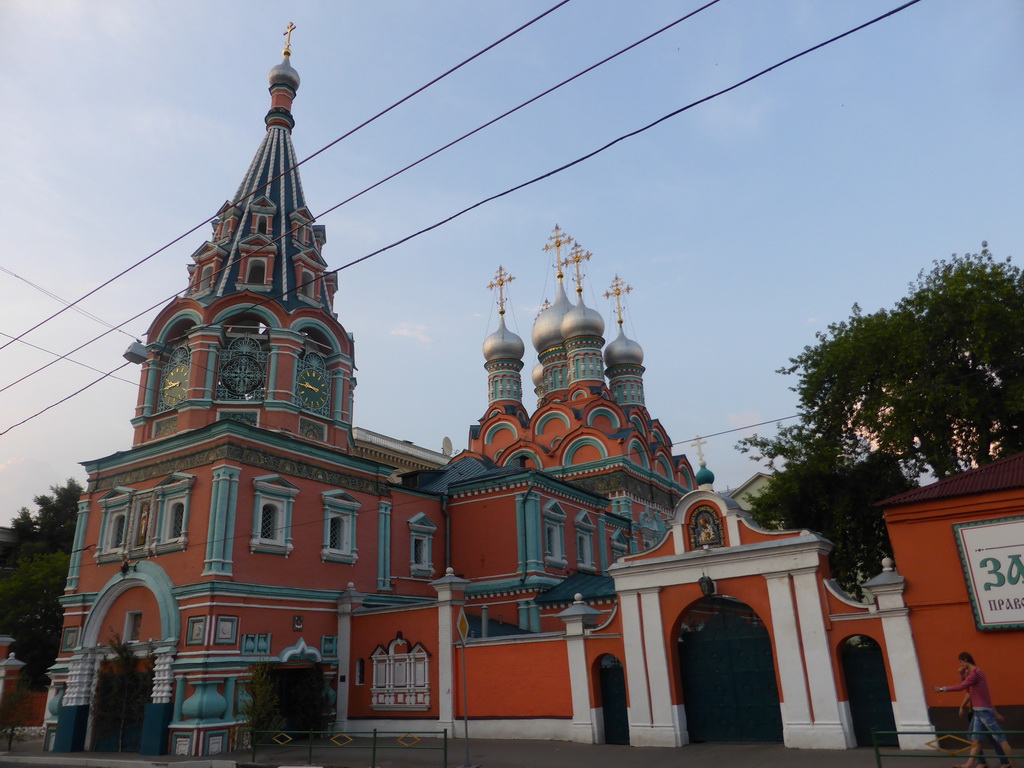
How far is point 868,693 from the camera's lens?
11961mm

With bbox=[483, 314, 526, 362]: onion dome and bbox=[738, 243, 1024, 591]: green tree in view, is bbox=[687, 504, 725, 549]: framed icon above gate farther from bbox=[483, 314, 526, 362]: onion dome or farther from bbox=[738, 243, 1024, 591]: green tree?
bbox=[483, 314, 526, 362]: onion dome

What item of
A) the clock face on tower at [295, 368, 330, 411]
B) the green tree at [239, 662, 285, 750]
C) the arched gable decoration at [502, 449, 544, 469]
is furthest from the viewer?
the arched gable decoration at [502, 449, 544, 469]

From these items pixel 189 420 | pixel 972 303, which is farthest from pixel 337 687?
pixel 972 303

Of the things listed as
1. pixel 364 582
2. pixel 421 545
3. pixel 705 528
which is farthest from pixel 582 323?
pixel 705 528

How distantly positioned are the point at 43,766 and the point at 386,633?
6867 mm

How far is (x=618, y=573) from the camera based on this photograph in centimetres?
1438

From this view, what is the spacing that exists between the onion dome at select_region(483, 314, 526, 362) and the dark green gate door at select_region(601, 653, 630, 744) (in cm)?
2646

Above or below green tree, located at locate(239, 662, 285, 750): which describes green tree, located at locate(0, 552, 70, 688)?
above

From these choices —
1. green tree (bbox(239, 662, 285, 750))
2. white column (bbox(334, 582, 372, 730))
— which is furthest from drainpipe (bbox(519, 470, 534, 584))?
green tree (bbox(239, 662, 285, 750))

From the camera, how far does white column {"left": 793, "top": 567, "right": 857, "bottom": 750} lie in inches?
462

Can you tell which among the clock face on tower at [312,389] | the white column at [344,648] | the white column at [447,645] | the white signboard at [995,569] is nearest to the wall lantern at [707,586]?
the white signboard at [995,569]

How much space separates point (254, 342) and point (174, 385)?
2.29m

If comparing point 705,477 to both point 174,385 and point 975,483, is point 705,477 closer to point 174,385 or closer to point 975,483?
point 975,483

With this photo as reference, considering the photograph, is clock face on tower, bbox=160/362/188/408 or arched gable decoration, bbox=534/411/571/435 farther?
arched gable decoration, bbox=534/411/571/435
